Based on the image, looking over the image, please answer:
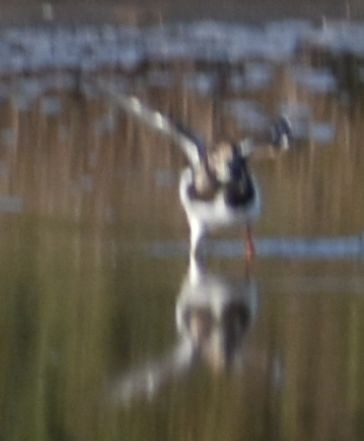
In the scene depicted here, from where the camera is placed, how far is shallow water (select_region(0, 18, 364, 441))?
7906 mm

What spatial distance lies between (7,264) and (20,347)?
1.32 meters

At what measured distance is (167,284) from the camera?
952cm

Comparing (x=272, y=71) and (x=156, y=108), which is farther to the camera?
(x=272, y=71)

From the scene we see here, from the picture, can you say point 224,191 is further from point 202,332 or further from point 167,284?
point 202,332

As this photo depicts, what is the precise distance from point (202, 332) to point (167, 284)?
2.50ft

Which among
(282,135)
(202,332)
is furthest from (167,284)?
(282,135)

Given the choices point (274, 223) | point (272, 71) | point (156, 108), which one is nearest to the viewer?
point (274, 223)

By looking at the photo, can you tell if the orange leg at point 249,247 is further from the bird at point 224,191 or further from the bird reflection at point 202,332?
the bird reflection at point 202,332

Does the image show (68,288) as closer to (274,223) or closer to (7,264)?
(7,264)

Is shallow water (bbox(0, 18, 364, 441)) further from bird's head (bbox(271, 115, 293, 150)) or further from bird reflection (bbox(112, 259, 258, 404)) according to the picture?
bird's head (bbox(271, 115, 293, 150))

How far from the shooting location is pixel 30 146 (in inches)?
497

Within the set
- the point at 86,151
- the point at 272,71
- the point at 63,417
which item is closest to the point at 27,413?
the point at 63,417

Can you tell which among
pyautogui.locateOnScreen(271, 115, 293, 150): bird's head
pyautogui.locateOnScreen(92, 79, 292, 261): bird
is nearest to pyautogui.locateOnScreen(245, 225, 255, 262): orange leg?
pyautogui.locateOnScreen(92, 79, 292, 261): bird

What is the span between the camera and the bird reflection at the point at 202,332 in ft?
26.9
